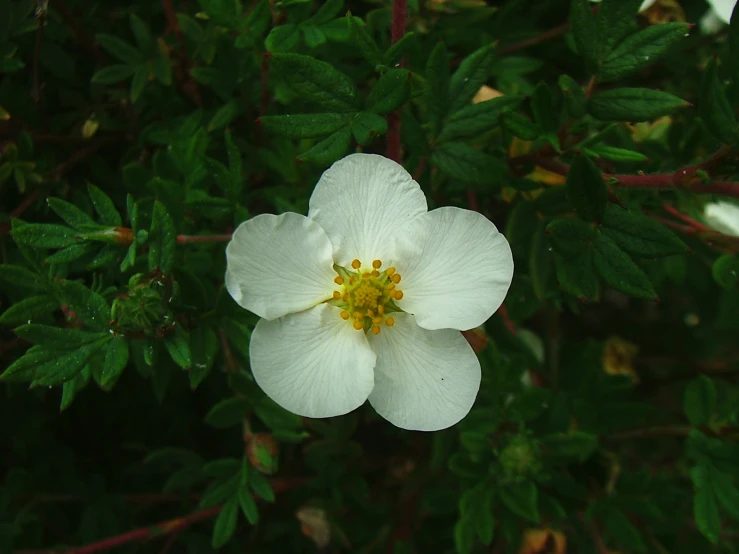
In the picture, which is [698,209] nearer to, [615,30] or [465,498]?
[615,30]

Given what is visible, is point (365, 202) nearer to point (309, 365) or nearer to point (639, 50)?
point (309, 365)

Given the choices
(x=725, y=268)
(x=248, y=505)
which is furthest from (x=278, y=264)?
(x=725, y=268)

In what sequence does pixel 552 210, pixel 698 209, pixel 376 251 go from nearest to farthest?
pixel 376 251 < pixel 552 210 < pixel 698 209

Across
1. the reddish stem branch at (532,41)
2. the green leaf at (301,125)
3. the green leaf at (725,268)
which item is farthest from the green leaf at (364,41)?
the green leaf at (725,268)

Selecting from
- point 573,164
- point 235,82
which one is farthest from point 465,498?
point 235,82

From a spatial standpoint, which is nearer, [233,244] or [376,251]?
[233,244]
